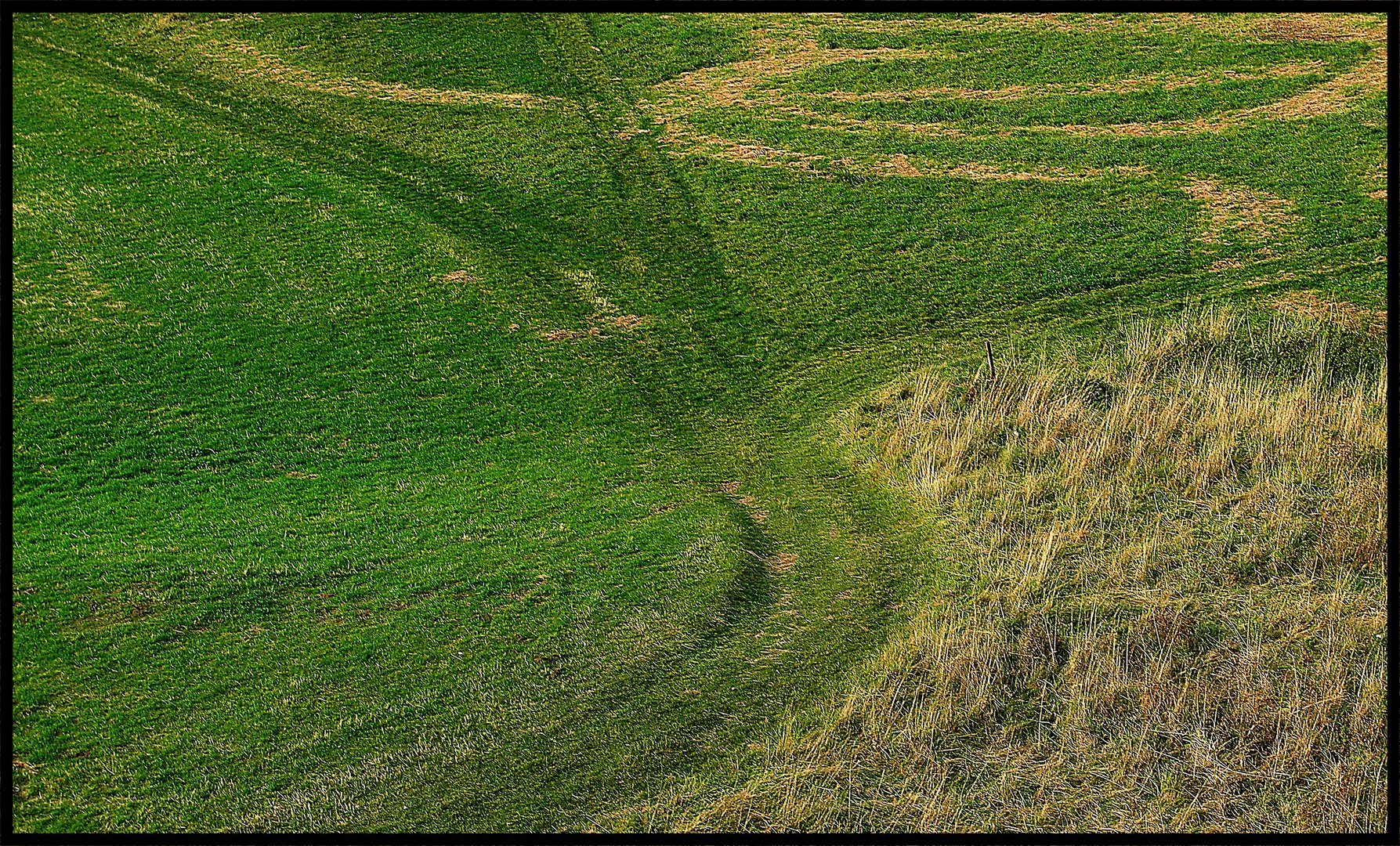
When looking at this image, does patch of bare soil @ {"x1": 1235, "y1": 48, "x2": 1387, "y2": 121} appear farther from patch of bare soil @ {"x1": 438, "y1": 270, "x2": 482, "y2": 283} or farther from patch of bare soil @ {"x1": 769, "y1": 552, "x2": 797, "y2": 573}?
patch of bare soil @ {"x1": 769, "y1": 552, "x2": 797, "y2": 573}

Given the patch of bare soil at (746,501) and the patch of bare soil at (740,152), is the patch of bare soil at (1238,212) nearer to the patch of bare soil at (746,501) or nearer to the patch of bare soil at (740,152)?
the patch of bare soil at (740,152)

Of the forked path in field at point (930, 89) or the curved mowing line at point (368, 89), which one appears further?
the curved mowing line at point (368, 89)

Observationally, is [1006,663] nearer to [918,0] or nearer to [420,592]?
[420,592]

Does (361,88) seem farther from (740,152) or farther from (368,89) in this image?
(740,152)

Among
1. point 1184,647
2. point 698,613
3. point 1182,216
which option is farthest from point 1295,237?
point 698,613

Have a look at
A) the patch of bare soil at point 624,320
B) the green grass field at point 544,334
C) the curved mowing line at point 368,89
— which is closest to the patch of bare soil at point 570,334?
the green grass field at point 544,334

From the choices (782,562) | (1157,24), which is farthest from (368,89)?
(1157,24)

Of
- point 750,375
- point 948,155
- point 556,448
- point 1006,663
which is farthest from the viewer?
point 948,155
